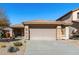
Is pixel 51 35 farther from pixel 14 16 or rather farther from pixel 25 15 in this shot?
pixel 14 16

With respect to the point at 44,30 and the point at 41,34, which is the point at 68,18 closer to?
the point at 44,30

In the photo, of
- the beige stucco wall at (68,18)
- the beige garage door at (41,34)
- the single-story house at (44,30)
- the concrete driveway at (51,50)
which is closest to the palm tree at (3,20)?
the single-story house at (44,30)

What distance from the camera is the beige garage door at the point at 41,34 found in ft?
93.2

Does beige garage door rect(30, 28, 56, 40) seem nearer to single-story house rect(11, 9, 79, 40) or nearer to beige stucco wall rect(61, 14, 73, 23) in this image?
single-story house rect(11, 9, 79, 40)

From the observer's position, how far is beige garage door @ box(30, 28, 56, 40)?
28.4m

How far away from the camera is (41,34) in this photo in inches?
1122

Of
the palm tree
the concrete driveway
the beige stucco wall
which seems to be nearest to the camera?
the concrete driveway

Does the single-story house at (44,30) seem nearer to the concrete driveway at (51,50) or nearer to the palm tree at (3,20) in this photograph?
the palm tree at (3,20)

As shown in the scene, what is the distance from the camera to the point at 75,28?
100 ft

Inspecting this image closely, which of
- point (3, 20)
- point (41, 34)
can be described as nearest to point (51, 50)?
point (41, 34)

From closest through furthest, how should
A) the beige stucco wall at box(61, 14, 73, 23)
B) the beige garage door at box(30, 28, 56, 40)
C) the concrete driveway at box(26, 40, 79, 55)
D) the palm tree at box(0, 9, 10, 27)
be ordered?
1. the concrete driveway at box(26, 40, 79, 55)
2. the beige garage door at box(30, 28, 56, 40)
3. the palm tree at box(0, 9, 10, 27)
4. the beige stucco wall at box(61, 14, 73, 23)

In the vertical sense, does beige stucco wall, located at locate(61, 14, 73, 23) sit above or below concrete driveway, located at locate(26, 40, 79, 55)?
above

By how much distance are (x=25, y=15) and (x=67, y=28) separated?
672 centimetres

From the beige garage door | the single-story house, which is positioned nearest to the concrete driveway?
the beige garage door
